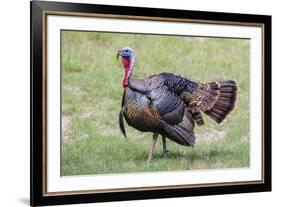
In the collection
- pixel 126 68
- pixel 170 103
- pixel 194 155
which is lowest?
pixel 194 155

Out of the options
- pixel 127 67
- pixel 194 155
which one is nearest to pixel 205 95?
pixel 194 155

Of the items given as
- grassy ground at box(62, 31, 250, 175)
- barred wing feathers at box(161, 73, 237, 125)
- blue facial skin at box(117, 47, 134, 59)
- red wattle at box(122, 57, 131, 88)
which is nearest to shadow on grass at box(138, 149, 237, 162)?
grassy ground at box(62, 31, 250, 175)

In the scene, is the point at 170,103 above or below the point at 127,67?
below

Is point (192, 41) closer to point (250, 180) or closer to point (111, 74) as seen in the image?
point (111, 74)

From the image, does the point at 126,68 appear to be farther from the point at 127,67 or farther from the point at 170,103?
the point at 170,103

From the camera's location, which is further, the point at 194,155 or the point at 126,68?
the point at 194,155

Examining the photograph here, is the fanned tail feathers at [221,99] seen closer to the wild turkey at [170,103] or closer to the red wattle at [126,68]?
the wild turkey at [170,103]

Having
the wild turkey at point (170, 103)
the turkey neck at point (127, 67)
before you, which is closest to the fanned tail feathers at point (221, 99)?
the wild turkey at point (170, 103)
